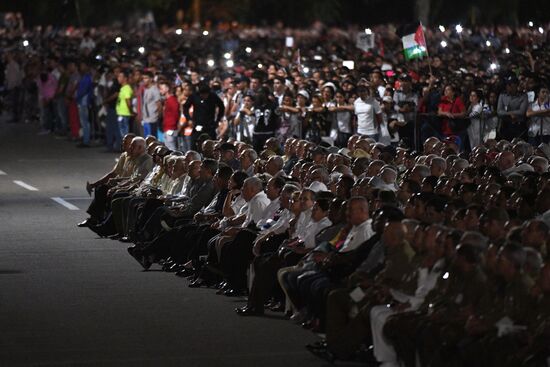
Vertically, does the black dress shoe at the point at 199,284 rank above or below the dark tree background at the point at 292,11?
below

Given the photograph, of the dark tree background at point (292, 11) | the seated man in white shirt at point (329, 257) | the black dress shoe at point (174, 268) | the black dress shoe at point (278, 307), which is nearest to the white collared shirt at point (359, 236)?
the seated man in white shirt at point (329, 257)

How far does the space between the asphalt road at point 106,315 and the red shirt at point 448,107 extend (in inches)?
267

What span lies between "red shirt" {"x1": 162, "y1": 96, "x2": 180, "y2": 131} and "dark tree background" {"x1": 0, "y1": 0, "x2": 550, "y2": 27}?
121 feet

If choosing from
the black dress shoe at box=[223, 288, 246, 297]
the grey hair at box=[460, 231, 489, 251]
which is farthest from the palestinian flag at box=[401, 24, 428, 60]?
the grey hair at box=[460, 231, 489, 251]

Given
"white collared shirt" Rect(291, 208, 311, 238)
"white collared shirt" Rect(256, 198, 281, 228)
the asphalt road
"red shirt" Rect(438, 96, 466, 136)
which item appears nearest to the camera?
the asphalt road

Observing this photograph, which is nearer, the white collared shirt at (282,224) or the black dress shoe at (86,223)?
the white collared shirt at (282,224)

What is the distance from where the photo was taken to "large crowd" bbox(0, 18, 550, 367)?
42.8ft

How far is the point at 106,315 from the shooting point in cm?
1727

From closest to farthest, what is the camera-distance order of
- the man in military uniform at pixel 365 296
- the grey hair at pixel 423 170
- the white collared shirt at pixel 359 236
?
the man in military uniform at pixel 365 296, the white collared shirt at pixel 359 236, the grey hair at pixel 423 170

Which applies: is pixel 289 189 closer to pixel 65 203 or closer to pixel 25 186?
pixel 65 203

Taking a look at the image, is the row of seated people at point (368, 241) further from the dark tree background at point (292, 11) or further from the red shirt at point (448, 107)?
the dark tree background at point (292, 11)

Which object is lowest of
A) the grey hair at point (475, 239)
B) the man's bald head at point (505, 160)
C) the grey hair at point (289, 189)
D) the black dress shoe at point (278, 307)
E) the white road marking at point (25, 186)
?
the white road marking at point (25, 186)

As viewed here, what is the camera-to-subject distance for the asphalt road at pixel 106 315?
1505 cm

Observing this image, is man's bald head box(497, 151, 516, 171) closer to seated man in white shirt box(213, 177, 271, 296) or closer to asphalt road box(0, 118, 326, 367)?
seated man in white shirt box(213, 177, 271, 296)
